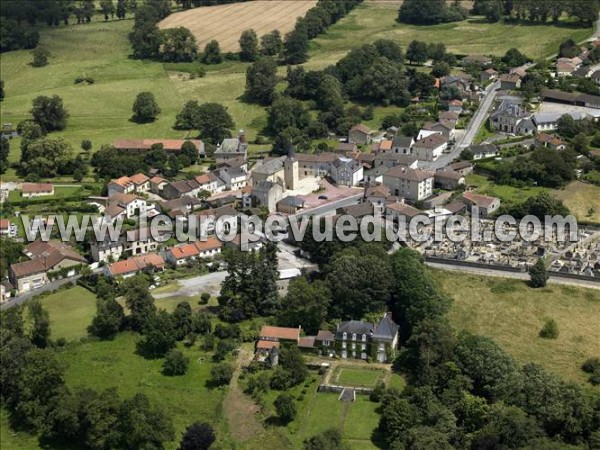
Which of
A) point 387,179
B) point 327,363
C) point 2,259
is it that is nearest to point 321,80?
point 387,179

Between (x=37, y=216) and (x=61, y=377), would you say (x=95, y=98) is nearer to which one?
(x=37, y=216)

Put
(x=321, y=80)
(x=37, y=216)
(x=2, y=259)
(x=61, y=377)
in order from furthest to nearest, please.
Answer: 1. (x=321, y=80)
2. (x=37, y=216)
3. (x=2, y=259)
4. (x=61, y=377)

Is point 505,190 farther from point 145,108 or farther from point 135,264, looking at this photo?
point 145,108

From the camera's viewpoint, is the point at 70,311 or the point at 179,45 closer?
the point at 70,311

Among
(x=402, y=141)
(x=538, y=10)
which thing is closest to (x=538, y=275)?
(x=402, y=141)

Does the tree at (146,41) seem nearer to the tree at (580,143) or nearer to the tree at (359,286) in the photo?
the tree at (580,143)

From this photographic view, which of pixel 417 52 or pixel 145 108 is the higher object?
pixel 417 52
